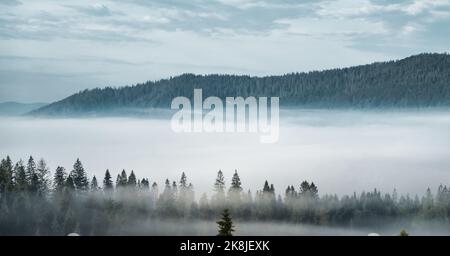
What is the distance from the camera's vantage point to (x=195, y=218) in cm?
3428

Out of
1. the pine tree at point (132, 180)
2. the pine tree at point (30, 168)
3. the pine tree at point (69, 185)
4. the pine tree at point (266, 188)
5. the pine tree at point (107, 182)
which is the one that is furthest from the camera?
the pine tree at point (132, 180)

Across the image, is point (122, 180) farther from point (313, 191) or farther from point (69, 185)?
point (313, 191)

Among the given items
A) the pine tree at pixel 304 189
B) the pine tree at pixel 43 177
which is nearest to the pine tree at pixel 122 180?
→ the pine tree at pixel 43 177

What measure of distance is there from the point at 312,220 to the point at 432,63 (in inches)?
396

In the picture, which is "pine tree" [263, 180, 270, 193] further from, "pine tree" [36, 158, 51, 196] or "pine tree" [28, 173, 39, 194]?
"pine tree" [28, 173, 39, 194]

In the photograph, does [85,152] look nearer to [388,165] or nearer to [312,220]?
[312,220]

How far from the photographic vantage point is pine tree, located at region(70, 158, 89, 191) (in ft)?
118

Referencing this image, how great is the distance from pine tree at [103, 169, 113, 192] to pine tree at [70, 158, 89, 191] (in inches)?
32.5

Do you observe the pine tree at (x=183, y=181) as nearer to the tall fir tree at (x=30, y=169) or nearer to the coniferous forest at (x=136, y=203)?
the coniferous forest at (x=136, y=203)

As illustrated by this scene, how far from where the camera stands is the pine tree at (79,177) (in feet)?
118

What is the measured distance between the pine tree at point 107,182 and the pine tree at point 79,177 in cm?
83

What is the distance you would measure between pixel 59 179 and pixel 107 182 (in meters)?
2.23

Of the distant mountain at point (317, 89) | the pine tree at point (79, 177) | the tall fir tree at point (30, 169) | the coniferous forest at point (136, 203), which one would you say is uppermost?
the distant mountain at point (317, 89)

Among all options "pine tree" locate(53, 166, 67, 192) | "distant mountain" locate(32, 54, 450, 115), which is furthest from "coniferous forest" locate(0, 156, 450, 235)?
"distant mountain" locate(32, 54, 450, 115)
